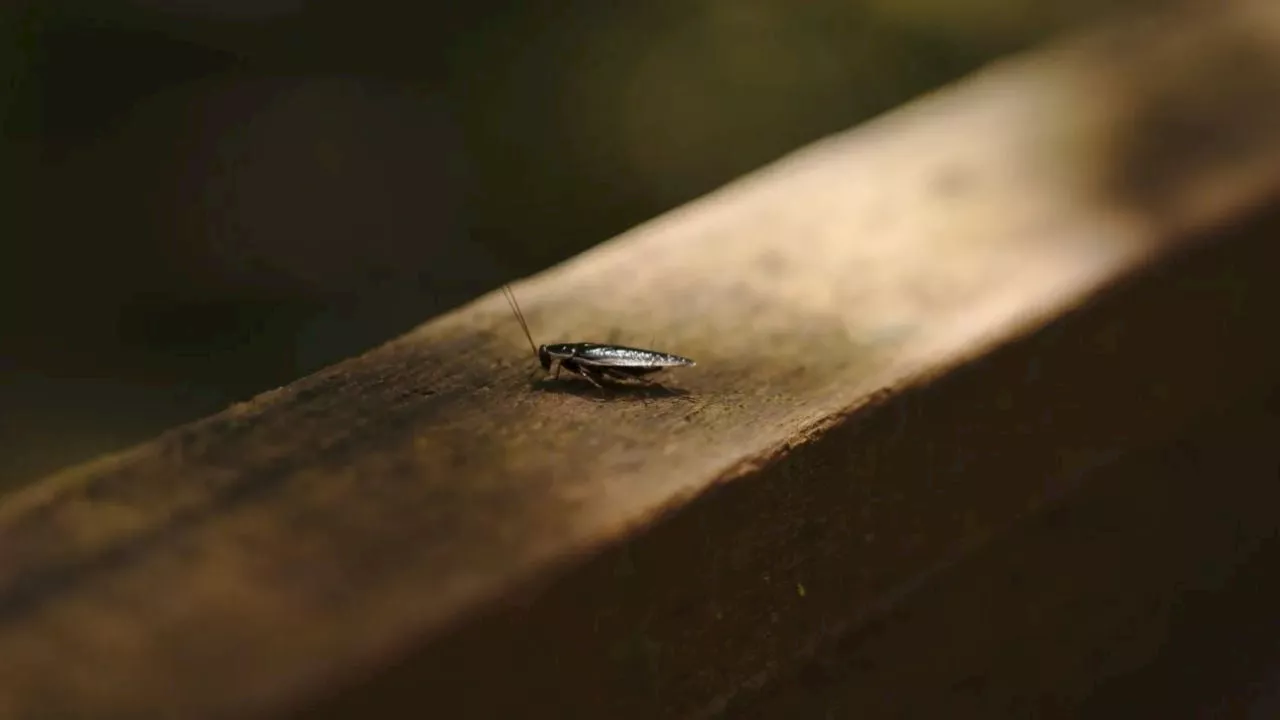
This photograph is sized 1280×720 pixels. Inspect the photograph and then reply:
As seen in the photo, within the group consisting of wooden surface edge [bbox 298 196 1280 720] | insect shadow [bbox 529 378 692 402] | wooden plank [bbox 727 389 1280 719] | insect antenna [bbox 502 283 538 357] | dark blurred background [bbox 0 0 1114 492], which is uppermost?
dark blurred background [bbox 0 0 1114 492]

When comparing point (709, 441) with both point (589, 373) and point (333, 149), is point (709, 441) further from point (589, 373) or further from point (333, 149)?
point (333, 149)

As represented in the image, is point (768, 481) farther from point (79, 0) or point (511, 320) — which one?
point (79, 0)

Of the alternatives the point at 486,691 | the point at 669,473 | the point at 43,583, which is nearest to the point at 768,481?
the point at 669,473

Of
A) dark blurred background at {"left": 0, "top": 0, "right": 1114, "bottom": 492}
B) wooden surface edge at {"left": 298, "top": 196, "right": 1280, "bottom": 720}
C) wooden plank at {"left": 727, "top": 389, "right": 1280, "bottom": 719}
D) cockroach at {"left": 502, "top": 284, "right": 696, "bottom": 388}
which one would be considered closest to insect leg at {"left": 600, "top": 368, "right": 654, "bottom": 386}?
cockroach at {"left": 502, "top": 284, "right": 696, "bottom": 388}

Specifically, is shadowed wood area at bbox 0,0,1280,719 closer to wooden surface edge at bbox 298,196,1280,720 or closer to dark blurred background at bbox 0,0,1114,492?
wooden surface edge at bbox 298,196,1280,720

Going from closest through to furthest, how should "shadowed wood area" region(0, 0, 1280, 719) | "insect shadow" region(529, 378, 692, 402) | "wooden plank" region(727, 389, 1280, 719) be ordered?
"shadowed wood area" region(0, 0, 1280, 719)
"insect shadow" region(529, 378, 692, 402)
"wooden plank" region(727, 389, 1280, 719)

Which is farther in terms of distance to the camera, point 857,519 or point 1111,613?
point 1111,613

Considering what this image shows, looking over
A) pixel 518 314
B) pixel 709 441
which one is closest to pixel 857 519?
pixel 709 441

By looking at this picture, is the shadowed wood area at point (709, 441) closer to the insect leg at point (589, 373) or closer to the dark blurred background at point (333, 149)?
the insect leg at point (589, 373)
